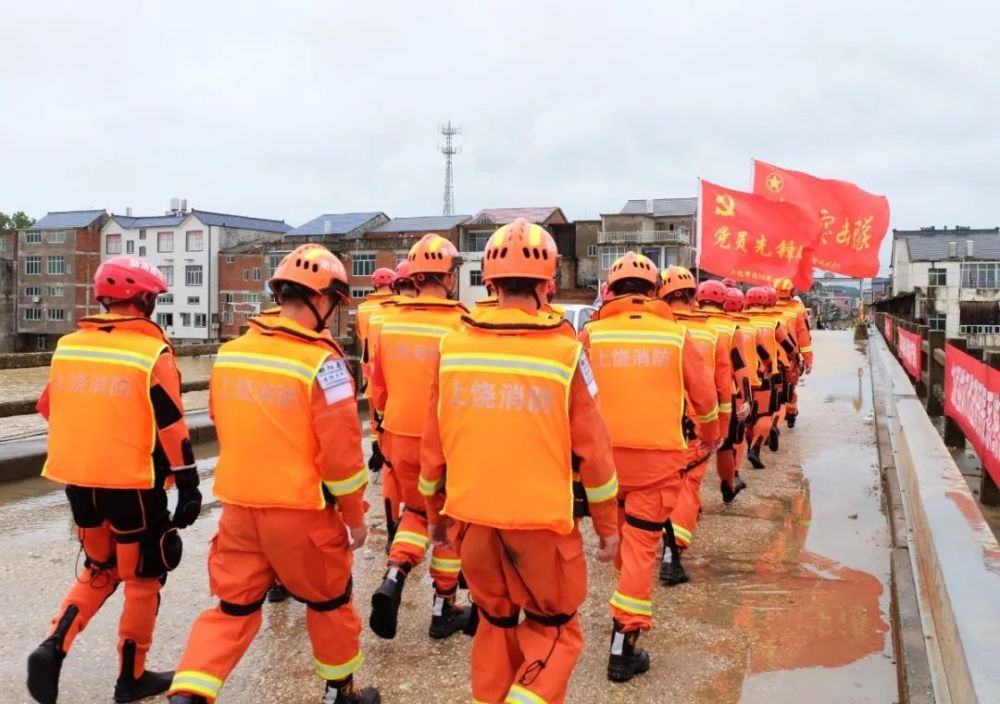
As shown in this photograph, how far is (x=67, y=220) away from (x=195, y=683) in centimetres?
6850

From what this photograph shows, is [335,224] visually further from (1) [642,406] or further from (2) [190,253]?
(1) [642,406]

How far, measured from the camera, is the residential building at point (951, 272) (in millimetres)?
47500

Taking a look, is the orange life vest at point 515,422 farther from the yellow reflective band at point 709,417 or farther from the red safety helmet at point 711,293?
the red safety helmet at point 711,293

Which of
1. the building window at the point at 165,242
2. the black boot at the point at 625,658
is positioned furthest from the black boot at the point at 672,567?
the building window at the point at 165,242

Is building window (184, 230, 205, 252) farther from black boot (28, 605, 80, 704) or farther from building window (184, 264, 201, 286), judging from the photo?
black boot (28, 605, 80, 704)

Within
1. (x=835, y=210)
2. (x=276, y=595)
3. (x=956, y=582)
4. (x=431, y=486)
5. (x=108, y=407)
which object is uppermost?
(x=835, y=210)

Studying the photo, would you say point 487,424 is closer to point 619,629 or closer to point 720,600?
point 619,629

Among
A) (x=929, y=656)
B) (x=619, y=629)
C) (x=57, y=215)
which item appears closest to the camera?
(x=929, y=656)

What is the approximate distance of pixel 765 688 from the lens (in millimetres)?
3625

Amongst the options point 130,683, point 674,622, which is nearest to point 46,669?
point 130,683

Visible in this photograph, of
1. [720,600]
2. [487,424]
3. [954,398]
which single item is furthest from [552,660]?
[954,398]

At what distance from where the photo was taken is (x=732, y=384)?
609 centimetres

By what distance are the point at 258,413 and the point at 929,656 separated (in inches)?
121

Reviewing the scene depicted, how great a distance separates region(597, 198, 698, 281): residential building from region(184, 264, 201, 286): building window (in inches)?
1131
